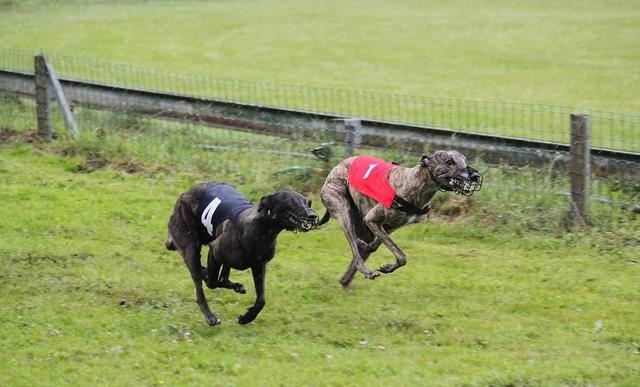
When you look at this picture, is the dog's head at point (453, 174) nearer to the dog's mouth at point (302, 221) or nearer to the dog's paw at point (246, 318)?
the dog's mouth at point (302, 221)

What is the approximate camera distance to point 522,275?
984 centimetres

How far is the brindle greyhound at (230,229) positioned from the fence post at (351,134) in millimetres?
3840

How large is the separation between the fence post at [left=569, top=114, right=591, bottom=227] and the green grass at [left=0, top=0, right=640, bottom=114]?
8727 mm

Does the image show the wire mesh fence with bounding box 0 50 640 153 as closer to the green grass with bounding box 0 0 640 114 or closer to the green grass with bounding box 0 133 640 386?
the green grass with bounding box 0 0 640 114

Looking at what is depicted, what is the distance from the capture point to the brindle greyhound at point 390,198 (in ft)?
28.3

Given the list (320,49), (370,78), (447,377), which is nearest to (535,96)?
(370,78)

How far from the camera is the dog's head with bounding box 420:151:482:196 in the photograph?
854cm

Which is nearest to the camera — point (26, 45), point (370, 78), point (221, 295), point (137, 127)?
point (221, 295)

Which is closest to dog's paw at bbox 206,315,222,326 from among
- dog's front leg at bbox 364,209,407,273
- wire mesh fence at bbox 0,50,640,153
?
dog's front leg at bbox 364,209,407,273

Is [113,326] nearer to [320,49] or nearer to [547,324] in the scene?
[547,324]

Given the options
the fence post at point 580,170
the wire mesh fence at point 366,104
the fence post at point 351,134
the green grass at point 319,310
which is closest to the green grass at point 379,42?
the wire mesh fence at point 366,104

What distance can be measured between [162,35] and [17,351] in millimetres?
23253

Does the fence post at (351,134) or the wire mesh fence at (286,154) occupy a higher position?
the fence post at (351,134)

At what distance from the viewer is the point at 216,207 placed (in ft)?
27.9
